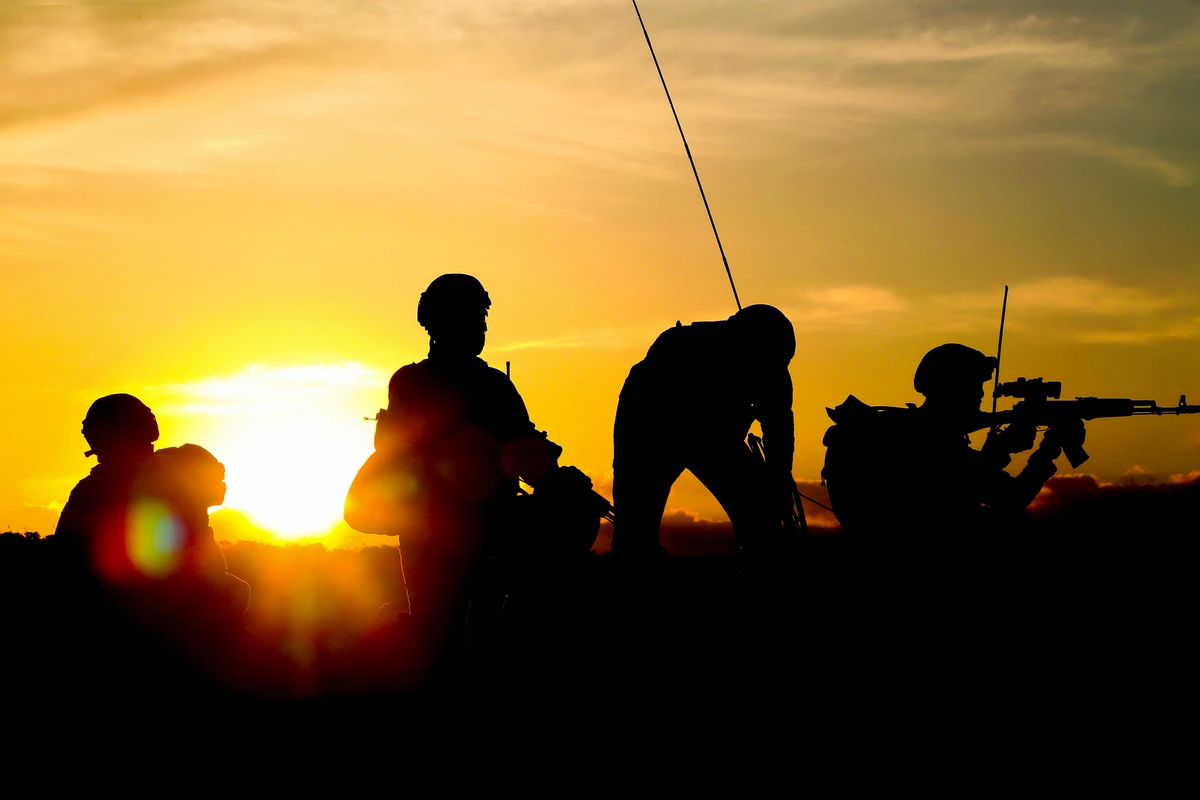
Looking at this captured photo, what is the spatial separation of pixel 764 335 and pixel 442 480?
10.4ft

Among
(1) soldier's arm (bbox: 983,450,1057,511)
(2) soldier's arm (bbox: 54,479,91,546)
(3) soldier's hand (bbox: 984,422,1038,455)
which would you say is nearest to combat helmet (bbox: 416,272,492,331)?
(2) soldier's arm (bbox: 54,479,91,546)

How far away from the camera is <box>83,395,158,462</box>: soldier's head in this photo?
632 centimetres

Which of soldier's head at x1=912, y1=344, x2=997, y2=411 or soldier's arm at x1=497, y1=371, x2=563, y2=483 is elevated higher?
soldier's head at x1=912, y1=344, x2=997, y2=411

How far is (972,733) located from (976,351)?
227 cm

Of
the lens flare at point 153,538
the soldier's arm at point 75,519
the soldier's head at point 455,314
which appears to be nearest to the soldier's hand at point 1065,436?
the soldier's head at point 455,314

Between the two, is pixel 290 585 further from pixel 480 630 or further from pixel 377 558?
pixel 480 630

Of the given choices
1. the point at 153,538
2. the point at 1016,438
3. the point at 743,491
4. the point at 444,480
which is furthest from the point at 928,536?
the point at 153,538

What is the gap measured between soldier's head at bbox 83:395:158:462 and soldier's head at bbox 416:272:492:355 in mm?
1621

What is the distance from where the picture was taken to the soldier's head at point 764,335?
8445 mm

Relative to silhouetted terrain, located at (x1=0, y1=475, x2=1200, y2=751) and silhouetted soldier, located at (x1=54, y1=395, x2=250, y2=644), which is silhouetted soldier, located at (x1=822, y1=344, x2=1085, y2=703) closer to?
silhouetted terrain, located at (x1=0, y1=475, x2=1200, y2=751)

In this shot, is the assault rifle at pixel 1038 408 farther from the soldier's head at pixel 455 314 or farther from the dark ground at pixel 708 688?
the soldier's head at pixel 455 314

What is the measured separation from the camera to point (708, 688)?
703cm

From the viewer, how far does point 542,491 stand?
6281 mm

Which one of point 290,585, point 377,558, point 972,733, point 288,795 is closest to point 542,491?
point 288,795
